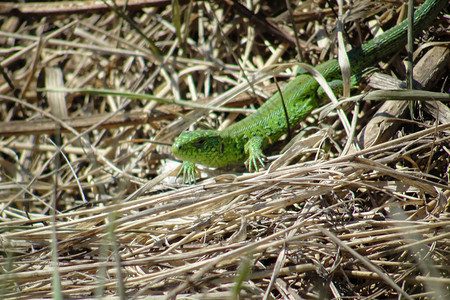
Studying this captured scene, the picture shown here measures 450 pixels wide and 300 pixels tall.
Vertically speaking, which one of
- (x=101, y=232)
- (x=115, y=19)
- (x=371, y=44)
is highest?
(x=115, y=19)

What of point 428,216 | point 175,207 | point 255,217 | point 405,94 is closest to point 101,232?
point 175,207

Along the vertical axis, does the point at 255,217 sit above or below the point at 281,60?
below

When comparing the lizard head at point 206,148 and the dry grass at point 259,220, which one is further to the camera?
the lizard head at point 206,148

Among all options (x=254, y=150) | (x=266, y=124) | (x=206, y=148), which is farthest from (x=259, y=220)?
(x=266, y=124)

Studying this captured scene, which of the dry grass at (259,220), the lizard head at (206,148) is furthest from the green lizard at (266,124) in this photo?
the dry grass at (259,220)

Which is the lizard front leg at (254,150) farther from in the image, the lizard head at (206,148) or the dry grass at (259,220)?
the dry grass at (259,220)

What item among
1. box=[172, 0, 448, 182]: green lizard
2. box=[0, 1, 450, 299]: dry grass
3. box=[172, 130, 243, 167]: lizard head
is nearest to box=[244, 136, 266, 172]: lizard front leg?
box=[172, 0, 448, 182]: green lizard

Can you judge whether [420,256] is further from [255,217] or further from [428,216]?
[255,217]

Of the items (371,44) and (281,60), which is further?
(281,60)
